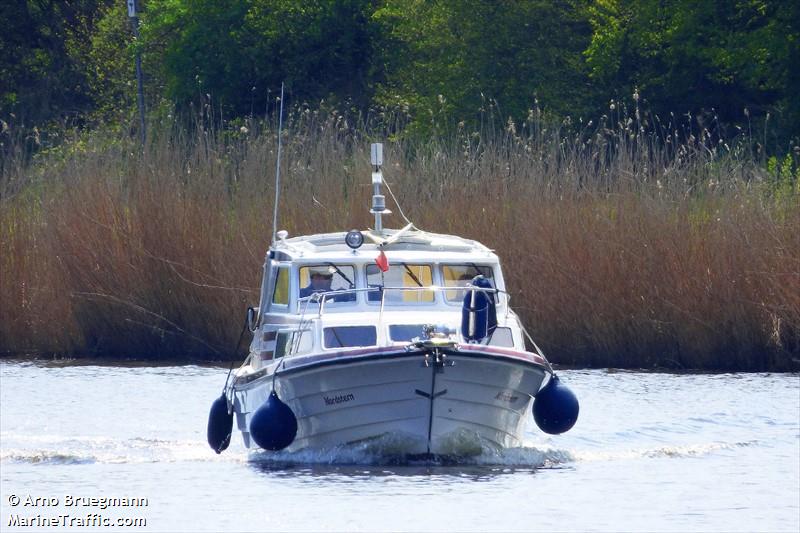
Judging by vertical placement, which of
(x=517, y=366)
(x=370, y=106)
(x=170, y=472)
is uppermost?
(x=370, y=106)

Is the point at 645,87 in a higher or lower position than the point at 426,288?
higher

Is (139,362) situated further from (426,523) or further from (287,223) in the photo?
(426,523)

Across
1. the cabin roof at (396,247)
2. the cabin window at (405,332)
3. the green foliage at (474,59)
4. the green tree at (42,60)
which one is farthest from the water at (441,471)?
the green tree at (42,60)

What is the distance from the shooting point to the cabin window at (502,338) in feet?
56.7

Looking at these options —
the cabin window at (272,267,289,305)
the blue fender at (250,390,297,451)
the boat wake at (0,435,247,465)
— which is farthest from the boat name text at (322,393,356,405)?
the boat wake at (0,435,247,465)

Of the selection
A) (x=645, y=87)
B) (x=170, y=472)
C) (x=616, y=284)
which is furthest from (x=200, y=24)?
(x=170, y=472)

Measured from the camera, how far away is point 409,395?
1638 cm

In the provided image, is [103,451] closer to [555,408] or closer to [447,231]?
[555,408]

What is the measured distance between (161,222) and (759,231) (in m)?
8.65

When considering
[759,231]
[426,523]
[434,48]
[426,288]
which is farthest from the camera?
[434,48]

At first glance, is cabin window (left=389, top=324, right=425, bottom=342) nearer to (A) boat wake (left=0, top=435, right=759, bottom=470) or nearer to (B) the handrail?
(B) the handrail

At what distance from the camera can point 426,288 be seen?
17.4m

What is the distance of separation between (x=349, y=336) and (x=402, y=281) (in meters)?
1.38

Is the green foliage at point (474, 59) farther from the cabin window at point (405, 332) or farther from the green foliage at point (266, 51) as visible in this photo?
the cabin window at point (405, 332)
